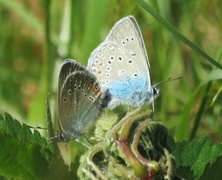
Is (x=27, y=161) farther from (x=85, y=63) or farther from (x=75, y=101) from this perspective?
(x=85, y=63)

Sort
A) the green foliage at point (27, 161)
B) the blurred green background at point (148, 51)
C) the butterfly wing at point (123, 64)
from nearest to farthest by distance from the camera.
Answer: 1. the green foliage at point (27, 161)
2. the butterfly wing at point (123, 64)
3. the blurred green background at point (148, 51)

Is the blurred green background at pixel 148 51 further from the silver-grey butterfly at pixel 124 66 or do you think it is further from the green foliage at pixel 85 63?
the silver-grey butterfly at pixel 124 66

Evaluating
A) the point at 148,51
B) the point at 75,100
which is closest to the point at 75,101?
the point at 75,100

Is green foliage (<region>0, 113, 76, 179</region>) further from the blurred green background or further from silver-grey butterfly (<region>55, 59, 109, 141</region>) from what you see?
the blurred green background

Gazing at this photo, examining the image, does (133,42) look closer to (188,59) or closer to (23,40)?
(188,59)

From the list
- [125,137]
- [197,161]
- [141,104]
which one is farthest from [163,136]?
[141,104]

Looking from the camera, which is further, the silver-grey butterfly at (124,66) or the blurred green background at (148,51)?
the blurred green background at (148,51)

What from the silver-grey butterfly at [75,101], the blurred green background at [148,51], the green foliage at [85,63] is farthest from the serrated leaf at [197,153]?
the blurred green background at [148,51]

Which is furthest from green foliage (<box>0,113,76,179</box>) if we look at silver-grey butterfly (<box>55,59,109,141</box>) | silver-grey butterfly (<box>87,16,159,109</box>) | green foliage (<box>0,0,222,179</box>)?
silver-grey butterfly (<box>87,16,159,109</box>)
